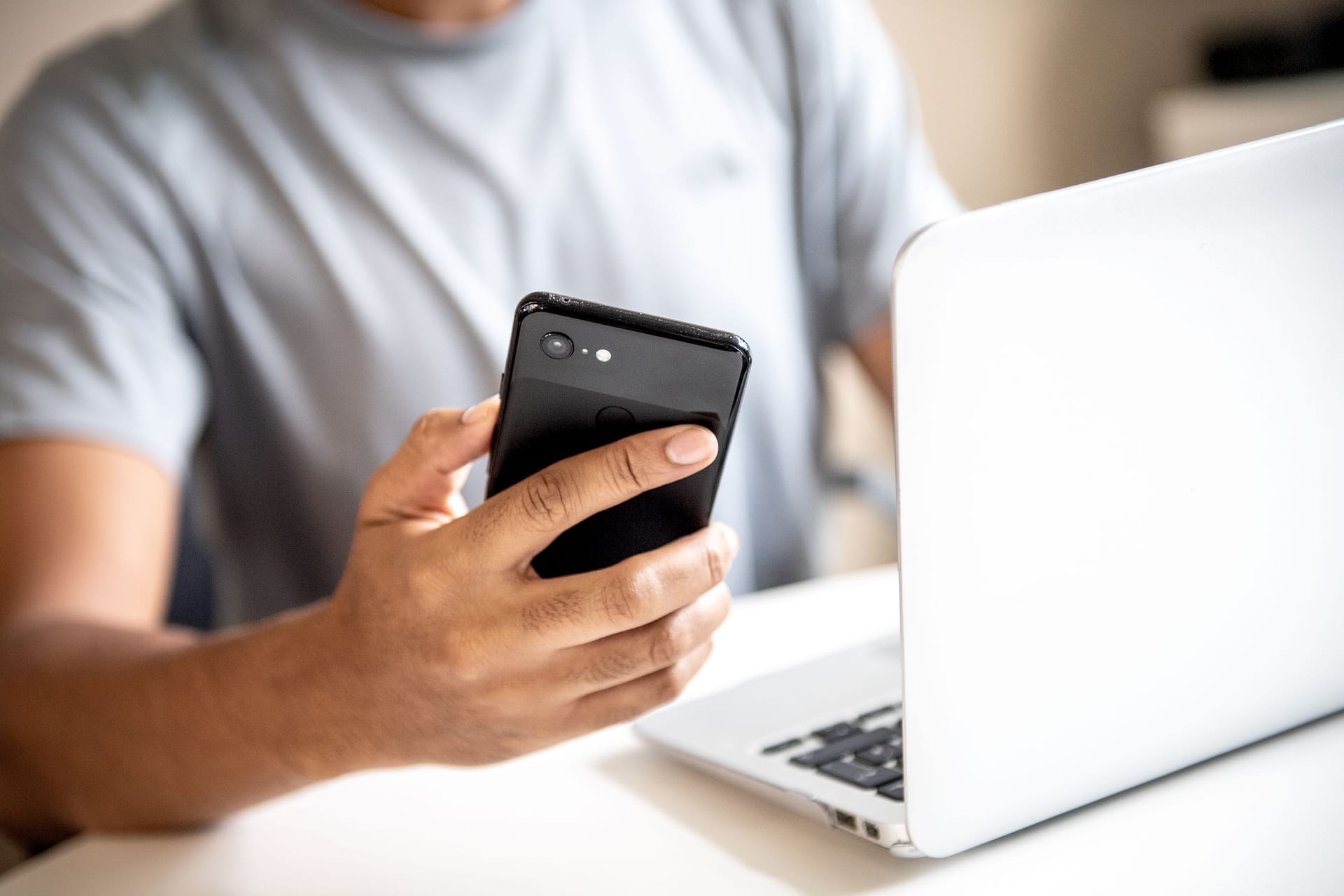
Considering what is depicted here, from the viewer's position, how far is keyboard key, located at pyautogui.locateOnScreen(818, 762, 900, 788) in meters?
0.49

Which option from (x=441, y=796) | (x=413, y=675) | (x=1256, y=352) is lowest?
(x=441, y=796)

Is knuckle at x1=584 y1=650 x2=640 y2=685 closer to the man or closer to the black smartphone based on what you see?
the black smartphone

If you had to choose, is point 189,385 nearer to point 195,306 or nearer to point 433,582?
point 195,306

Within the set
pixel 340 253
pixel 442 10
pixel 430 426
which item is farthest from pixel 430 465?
pixel 442 10

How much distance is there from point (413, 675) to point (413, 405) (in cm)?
59

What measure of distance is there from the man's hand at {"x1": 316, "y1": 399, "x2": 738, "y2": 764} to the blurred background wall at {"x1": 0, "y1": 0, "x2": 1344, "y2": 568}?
61.8 inches

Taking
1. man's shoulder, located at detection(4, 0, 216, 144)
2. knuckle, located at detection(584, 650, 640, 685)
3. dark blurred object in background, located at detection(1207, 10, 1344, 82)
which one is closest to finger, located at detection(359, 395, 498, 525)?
knuckle, located at detection(584, 650, 640, 685)

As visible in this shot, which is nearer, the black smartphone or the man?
the black smartphone

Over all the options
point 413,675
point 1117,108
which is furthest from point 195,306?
point 1117,108

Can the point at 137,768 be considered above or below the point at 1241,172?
below

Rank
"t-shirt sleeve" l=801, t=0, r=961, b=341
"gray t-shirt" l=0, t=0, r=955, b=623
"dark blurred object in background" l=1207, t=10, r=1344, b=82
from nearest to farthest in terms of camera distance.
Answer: "gray t-shirt" l=0, t=0, r=955, b=623 → "t-shirt sleeve" l=801, t=0, r=961, b=341 → "dark blurred object in background" l=1207, t=10, r=1344, b=82

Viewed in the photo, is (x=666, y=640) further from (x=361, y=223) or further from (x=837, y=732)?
(x=361, y=223)

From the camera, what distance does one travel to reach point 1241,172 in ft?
1.42

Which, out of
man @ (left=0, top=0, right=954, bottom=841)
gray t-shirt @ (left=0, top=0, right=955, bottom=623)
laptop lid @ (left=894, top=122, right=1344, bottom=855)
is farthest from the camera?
gray t-shirt @ (left=0, top=0, right=955, bottom=623)
